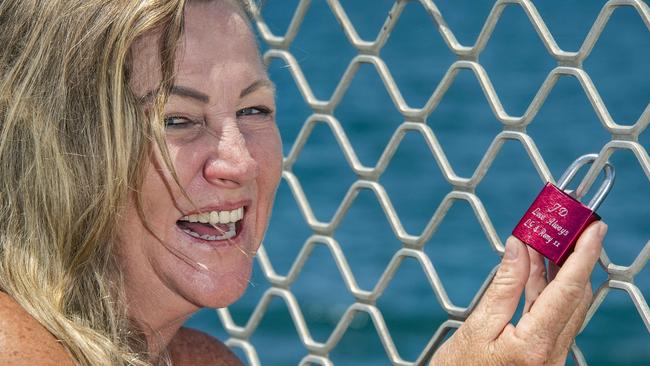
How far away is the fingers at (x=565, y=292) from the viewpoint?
1.39 m

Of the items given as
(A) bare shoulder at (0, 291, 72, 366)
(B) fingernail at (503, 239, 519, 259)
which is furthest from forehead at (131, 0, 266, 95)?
(B) fingernail at (503, 239, 519, 259)

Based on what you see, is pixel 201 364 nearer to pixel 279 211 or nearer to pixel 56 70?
pixel 56 70

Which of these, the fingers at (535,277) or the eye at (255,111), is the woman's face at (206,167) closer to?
the eye at (255,111)

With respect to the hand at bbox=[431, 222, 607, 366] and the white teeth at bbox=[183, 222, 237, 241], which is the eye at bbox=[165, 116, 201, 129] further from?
Answer: the hand at bbox=[431, 222, 607, 366]

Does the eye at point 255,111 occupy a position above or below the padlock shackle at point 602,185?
below

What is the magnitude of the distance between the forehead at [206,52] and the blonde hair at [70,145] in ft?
0.06

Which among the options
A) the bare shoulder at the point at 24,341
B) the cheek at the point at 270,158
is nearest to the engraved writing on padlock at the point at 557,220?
the cheek at the point at 270,158

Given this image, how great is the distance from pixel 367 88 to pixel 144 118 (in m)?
10.7

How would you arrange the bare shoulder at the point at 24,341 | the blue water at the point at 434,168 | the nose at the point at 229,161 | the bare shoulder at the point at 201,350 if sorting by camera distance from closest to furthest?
1. the bare shoulder at the point at 24,341
2. the nose at the point at 229,161
3. the bare shoulder at the point at 201,350
4. the blue water at the point at 434,168

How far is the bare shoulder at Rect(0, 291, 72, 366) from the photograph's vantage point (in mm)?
1388

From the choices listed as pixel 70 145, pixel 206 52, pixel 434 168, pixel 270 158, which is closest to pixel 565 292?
pixel 270 158

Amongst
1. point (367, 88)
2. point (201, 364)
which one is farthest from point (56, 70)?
point (367, 88)

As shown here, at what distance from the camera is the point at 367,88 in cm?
1202

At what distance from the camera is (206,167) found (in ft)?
4.90
